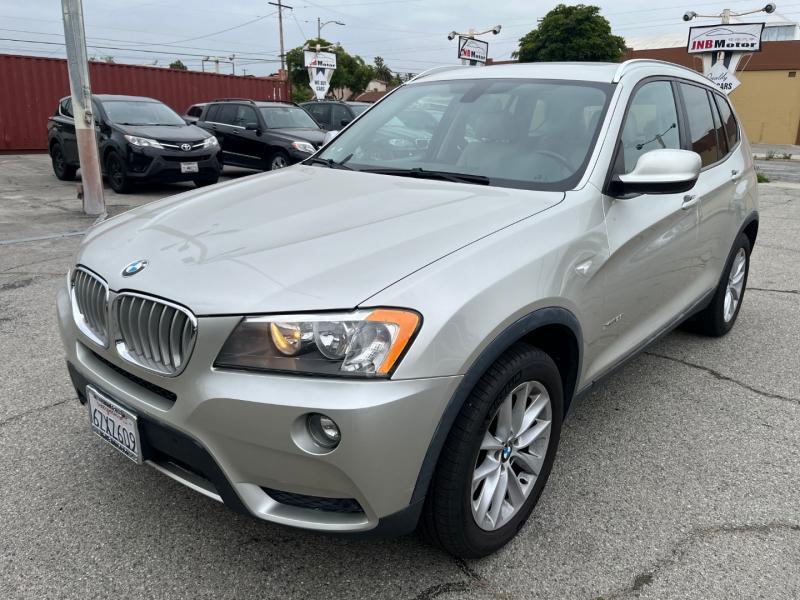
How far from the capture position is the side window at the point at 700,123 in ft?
12.1

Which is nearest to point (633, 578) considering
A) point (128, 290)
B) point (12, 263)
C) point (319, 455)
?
point (319, 455)

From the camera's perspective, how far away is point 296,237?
7.54ft

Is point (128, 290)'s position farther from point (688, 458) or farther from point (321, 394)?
point (688, 458)

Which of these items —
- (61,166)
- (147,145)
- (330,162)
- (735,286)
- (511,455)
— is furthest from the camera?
(61,166)

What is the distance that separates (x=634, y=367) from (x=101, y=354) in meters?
3.03

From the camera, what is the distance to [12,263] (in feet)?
20.7

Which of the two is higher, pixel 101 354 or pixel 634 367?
pixel 101 354

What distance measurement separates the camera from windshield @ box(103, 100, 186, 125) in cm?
1099

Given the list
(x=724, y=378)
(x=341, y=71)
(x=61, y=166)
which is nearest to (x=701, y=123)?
(x=724, y=378)

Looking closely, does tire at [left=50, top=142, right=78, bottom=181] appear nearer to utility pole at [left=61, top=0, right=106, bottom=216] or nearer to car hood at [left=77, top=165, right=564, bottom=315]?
utility pole at [left=61, top=0, right=106, bottom=216]

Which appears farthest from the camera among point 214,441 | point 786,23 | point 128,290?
point 786,23

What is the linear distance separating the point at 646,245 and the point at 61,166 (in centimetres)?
1289

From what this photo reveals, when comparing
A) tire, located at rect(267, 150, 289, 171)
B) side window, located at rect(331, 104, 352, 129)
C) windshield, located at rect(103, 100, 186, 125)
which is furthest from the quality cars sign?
windshield, located at rect(103, 100, 186, 125)

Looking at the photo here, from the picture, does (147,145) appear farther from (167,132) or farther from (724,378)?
(724,378)
